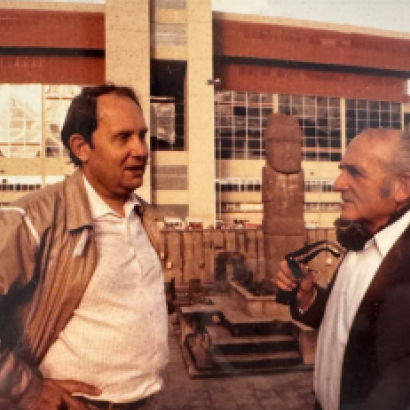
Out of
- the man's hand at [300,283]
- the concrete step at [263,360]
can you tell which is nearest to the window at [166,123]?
the man's hand at [300,283]

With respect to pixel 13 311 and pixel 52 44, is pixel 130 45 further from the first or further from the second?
pixel 13 311

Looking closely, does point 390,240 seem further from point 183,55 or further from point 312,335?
point 312,335

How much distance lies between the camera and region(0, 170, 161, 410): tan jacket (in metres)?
0.74

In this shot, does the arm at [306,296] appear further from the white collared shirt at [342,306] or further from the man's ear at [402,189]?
the man's ear at [402,189]

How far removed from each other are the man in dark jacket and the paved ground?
1.14m

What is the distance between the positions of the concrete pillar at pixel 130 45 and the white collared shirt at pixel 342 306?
2.11 feet

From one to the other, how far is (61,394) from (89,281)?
0.24 metres

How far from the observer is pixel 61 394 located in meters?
0.82

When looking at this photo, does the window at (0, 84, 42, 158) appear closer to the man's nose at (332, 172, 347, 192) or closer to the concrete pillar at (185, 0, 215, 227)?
the concrete pillar at (185, 0, 215, 227)

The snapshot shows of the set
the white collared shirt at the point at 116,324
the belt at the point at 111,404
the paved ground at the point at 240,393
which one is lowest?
the paved ground at the point at 240,393

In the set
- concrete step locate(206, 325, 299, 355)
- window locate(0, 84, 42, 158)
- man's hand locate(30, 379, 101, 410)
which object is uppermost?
window locate(0, 84, 42, 158)

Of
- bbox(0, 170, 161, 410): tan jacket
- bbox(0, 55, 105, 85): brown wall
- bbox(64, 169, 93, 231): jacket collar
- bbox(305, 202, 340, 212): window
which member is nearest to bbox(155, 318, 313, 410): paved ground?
bbox(305, 202, 340, 212): window

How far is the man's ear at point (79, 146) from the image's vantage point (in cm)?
88

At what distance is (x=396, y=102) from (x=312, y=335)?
169cm
